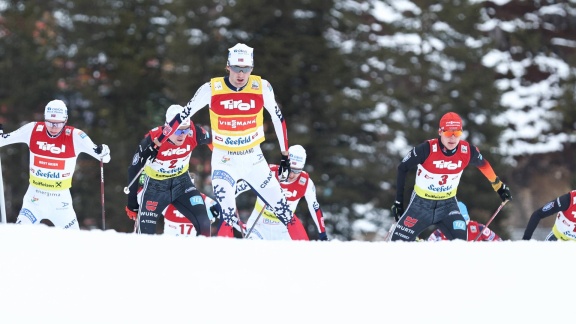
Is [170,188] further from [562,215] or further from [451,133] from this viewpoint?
[562,215]

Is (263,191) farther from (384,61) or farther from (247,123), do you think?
(384,61)

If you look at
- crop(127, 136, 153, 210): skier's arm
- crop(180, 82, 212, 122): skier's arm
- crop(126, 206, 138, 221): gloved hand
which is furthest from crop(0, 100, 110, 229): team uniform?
crop(180, 82, 212, 122): skier's arm

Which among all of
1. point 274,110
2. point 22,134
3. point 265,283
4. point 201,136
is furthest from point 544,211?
point 265,283

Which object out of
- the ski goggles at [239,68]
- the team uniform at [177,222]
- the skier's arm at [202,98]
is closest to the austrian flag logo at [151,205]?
the team uniform at [177,222]

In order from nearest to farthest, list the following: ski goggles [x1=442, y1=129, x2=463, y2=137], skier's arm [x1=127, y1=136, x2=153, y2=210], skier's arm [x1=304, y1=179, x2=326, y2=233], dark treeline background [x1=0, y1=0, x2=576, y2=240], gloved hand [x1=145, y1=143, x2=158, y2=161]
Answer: gloved hand [x1=145, y1=143, x2=158, y2=161]
skier's arm [x1=127, y1=136, x2=153, y2=210]
ski goggles [x1=442, y1=129, x2=463, y2=137]
skier's arm [x1=304, y1=179, x2=326, y2=233]
dark treeline background [x1=0, y1=0, x2=576, y2=240]

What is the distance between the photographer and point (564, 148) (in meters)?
30.1

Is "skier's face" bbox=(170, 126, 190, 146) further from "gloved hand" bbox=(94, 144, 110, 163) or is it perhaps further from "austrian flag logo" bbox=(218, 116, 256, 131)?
"austrian flag logo" bbox=(218, 116, 256, 131)

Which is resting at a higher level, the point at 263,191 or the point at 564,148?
the point at 263,191

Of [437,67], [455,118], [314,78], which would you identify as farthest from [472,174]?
[455,118]

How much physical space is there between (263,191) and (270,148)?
Answer: 1813cm

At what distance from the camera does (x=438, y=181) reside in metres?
10.3

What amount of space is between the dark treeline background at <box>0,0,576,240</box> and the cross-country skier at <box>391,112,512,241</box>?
47.6 feet

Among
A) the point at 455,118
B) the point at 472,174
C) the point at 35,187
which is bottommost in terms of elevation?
the point at 472,174

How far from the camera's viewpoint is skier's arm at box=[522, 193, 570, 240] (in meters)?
10.8
